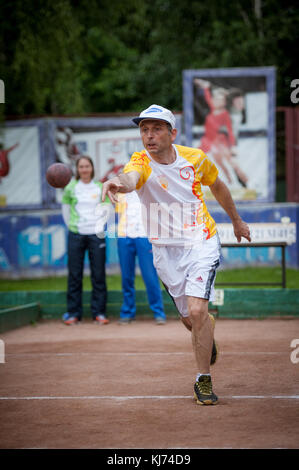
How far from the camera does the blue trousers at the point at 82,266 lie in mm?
10305

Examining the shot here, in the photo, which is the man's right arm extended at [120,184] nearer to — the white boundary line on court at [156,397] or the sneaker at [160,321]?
the white boundary line on court at [156,397]

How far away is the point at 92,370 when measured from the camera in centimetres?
713

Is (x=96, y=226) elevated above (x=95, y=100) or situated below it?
below

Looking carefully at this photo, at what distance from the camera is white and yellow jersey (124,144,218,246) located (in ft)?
18.9

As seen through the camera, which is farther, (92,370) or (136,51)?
(136,51)

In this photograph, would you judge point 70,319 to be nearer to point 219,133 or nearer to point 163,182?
point 163,182

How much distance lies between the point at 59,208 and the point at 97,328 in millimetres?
7546

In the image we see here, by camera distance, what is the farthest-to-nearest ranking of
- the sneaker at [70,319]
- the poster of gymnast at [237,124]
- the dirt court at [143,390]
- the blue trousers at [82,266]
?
the poster of gymnast at [237,124]
the sneaker at [70,319]
the blue trousers at [82,266]
the dirt court at [143,390]

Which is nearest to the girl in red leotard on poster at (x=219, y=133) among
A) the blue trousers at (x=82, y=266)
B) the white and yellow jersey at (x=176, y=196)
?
the blue trousers at (x=82, y=266)

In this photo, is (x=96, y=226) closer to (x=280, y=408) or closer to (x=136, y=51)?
(x=280, y=408)

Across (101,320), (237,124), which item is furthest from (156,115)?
(237,124)

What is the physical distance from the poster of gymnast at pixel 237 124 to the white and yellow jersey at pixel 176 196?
10874 mm

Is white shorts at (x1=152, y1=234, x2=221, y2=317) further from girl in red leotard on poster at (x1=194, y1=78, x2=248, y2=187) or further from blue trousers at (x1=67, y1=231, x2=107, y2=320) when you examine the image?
girl in red leotard on poster at (x1=194, y1=78, x2=248, y2=187)
